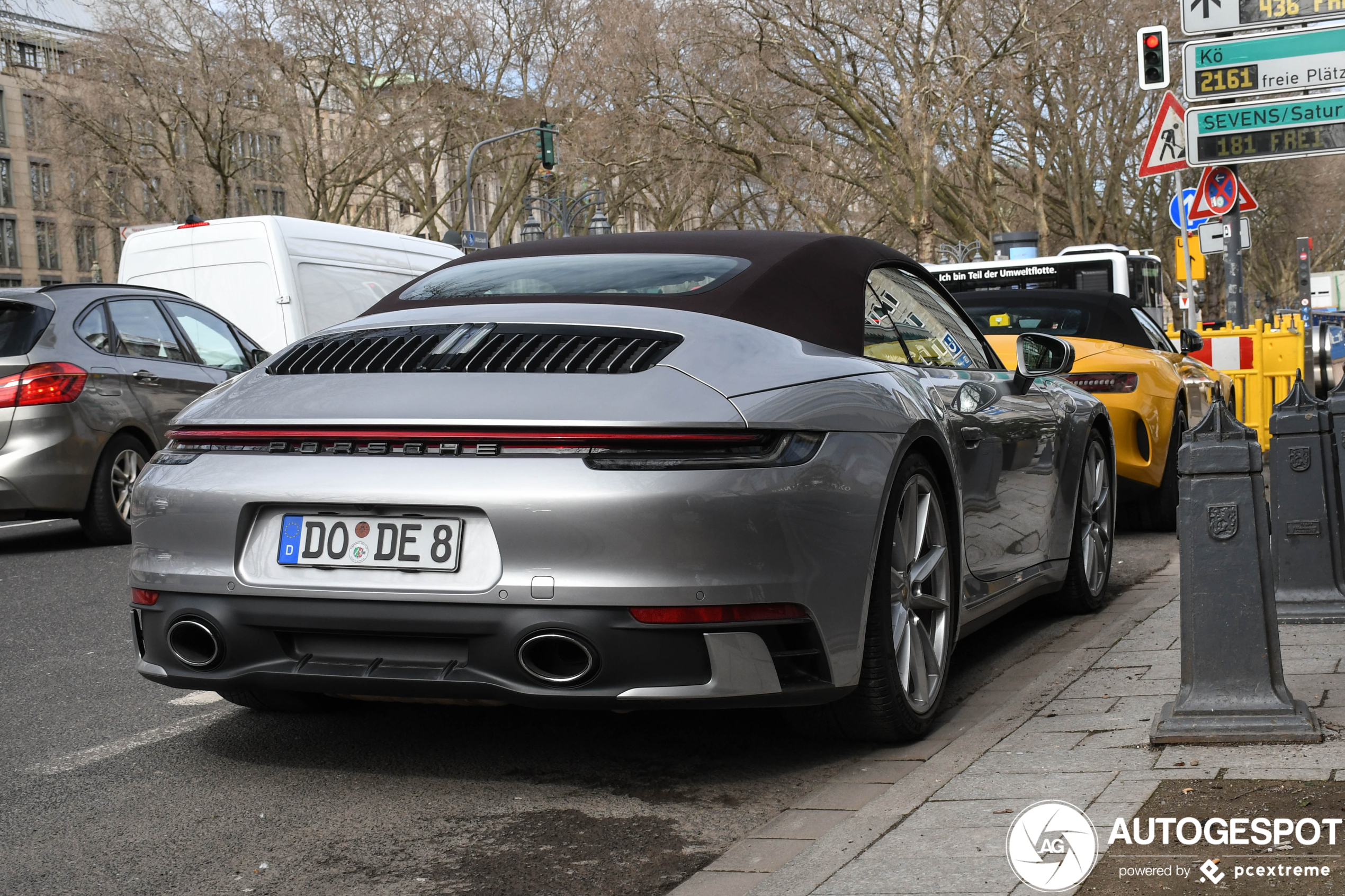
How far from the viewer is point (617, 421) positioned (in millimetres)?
3506

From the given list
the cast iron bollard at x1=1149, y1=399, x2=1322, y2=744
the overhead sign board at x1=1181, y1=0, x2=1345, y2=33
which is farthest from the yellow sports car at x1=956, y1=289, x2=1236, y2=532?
the cast iron bollard at x1=1149, y1=399, x2=1322, y2=744

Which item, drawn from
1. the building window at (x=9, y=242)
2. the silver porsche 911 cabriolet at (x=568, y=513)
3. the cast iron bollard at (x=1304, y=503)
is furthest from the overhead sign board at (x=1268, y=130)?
the building window at (x=9, y=242)

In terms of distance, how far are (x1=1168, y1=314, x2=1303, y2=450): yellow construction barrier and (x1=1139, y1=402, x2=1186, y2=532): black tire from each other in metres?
5.85

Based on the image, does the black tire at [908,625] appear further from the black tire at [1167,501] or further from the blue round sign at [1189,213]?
the blue round sign at [1189,213]

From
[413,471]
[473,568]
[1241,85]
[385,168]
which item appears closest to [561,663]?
[473,568]

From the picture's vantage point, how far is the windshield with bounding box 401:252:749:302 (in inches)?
170

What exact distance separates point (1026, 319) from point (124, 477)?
5584 millimetres

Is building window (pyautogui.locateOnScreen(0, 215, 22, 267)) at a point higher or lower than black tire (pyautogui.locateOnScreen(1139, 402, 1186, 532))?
higher

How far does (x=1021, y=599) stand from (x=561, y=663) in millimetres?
2383

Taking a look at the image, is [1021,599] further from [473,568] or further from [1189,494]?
[473,568]

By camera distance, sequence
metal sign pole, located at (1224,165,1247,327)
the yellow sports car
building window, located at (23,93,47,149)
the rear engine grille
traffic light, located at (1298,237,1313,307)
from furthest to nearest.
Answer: traffic light, located at (1298,237,1313,307)
building window, located at (23,93,47,149)
metal sign pole, located at (1224,165,1247,327)
the yellow sports car
the rear engine grille

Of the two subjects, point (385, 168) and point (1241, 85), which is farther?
point (385, 168)

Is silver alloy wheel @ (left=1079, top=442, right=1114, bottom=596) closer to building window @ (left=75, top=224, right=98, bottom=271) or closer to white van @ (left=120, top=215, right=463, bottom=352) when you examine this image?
white van @ (left=120, top=215, right=463, bottom=352)

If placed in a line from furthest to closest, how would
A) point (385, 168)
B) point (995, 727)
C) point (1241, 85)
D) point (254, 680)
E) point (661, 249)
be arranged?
point (385, 168) → point (1241, 85) → point (661, 249) → point (995, 727) → point (254, 680)
